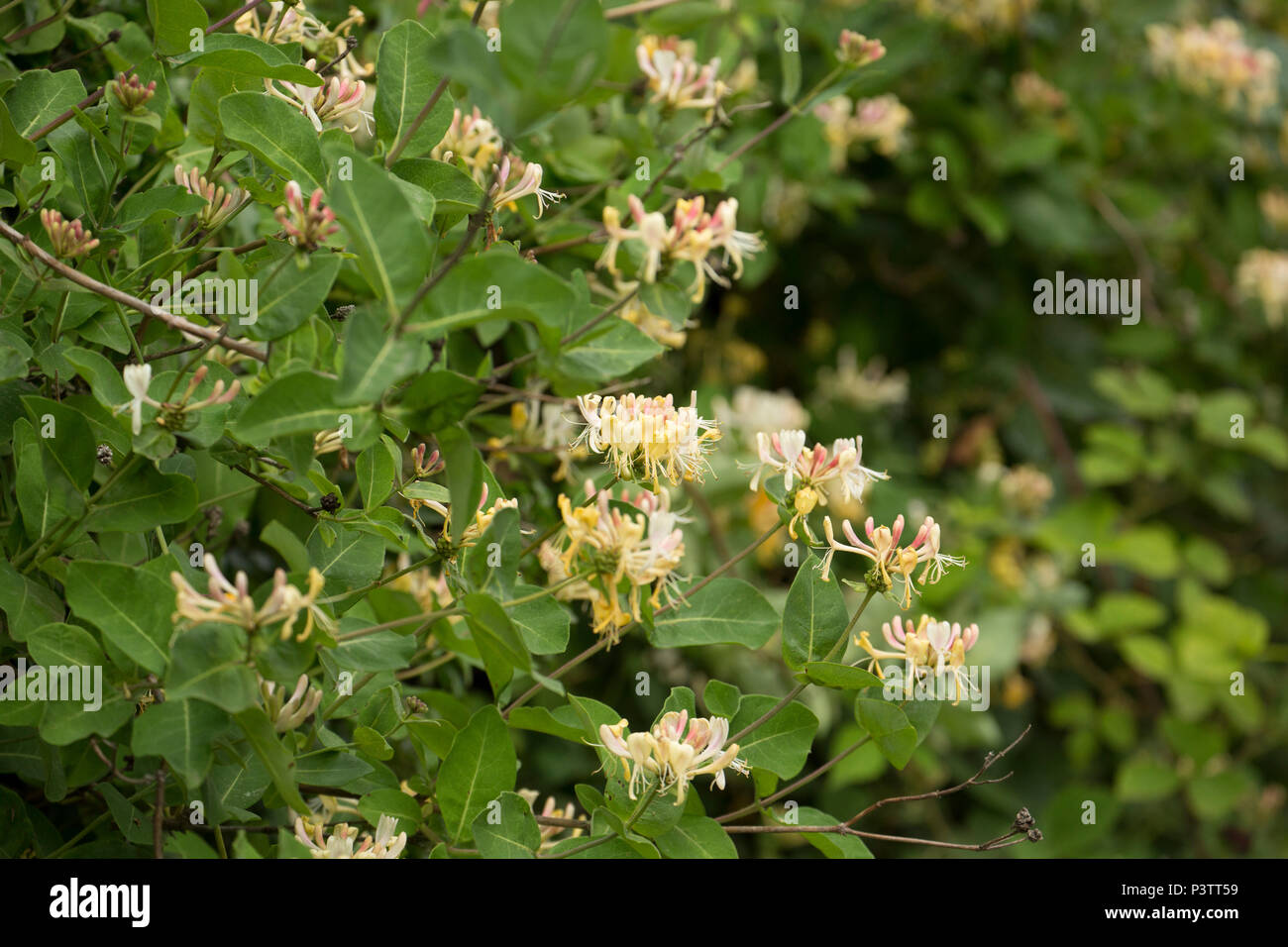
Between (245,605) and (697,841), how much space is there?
311mm

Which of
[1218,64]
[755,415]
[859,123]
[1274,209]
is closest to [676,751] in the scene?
[755,415]

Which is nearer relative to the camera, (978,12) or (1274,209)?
(978,12)

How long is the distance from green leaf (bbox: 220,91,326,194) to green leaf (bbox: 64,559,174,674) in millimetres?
255

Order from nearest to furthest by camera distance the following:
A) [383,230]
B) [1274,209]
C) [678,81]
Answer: [383,230] < [678,81] < [1274,209]

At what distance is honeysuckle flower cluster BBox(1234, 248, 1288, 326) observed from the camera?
2.32m

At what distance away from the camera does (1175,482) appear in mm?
2400

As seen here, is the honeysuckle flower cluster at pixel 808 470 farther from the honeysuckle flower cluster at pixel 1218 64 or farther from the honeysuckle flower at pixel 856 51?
the honeysuckle flower cluster at pixel 1218 64

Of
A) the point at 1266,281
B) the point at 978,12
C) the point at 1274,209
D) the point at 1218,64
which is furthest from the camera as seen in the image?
the point at 1274,209

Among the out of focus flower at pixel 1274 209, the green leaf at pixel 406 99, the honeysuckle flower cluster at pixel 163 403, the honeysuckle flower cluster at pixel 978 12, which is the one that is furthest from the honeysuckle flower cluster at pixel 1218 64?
the honeysuckle flower cluster at pixel 163 403

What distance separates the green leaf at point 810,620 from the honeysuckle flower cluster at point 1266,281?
2.02m

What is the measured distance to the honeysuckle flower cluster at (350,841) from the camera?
68cm

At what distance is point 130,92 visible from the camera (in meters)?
0.77

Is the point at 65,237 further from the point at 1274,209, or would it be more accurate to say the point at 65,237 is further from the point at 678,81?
the point at 1274,209

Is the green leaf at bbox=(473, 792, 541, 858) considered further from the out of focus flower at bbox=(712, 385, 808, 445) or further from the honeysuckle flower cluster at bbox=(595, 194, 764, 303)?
the out of focus flower at bbox=(712, 385, 808, 445)
